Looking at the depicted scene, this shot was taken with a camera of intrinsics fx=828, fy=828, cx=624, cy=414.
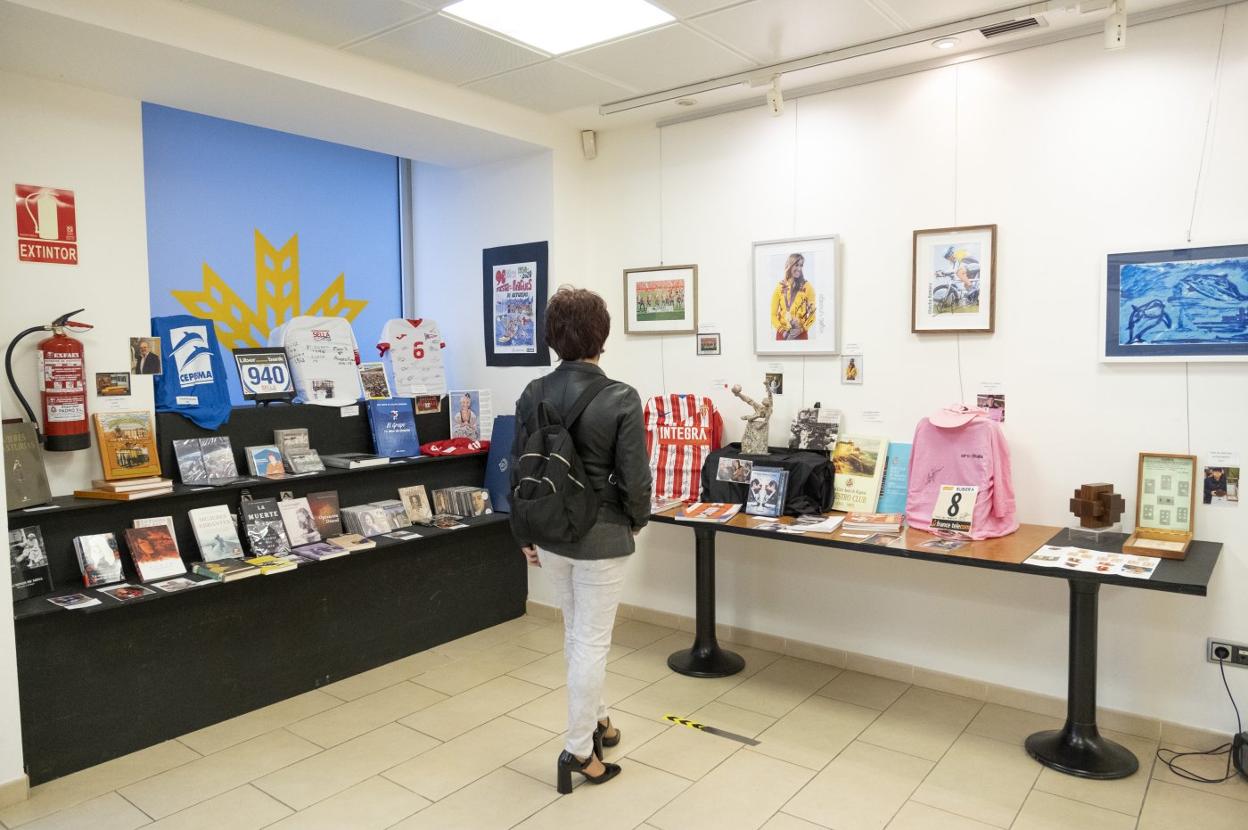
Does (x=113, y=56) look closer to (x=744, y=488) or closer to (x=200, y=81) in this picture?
(x=200, y=81)

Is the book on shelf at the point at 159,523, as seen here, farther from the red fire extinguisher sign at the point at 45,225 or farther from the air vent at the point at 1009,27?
the air vent at the point at 1009,27

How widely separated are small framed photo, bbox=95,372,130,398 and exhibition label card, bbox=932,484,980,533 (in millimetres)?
3515

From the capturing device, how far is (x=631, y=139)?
4809mm

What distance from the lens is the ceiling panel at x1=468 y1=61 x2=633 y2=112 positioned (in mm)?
3938

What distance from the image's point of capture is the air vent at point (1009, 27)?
10.6ft

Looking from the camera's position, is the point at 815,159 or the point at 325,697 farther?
the point at 815,159

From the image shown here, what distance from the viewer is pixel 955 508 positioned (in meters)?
3.50

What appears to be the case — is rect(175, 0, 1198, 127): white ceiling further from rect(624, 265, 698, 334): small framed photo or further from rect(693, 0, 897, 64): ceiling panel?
rect(624, 265, 698, 334): small framed photo

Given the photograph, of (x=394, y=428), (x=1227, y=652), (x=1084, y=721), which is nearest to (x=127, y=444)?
(x=394, y=428)

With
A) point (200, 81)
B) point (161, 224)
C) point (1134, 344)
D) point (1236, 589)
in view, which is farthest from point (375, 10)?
point (1236, 589)

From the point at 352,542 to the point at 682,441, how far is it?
175 centimetres

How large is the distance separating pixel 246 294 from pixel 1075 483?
4320mm

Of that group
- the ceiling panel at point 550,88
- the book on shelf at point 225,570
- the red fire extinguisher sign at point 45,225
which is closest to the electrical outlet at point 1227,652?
the ceiling panel at point 550,88

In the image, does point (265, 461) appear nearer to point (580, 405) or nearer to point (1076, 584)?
point (580, 405)
